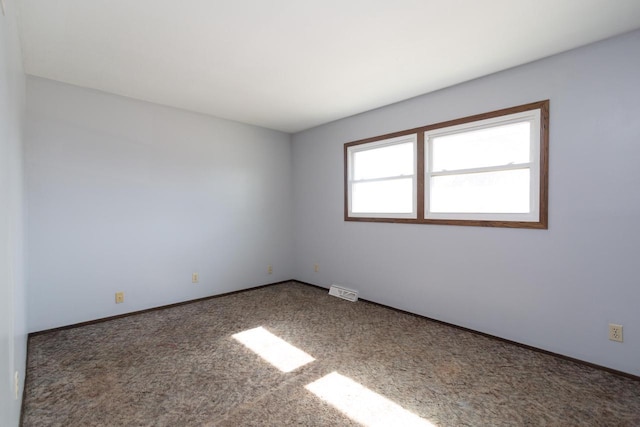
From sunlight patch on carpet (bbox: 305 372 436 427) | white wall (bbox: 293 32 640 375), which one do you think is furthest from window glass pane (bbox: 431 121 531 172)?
sunlight patch on carpet (bbox: 305 372 436 427)

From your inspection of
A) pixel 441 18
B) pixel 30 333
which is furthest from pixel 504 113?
pixel 30 333

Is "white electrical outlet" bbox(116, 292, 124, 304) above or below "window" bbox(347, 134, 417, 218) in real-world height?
below

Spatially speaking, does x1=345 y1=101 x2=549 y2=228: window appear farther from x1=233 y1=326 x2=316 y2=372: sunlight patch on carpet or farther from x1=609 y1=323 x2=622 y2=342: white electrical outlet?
x1=233 y1=326 x2=316 y2=372: sunlight patch on carpet

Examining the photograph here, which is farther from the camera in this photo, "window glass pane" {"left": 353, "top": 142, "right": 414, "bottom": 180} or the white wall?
"window glass pane" {"left": 353, "top": 142, "right": 414, "bottom": 180}

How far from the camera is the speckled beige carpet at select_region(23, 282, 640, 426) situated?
5.87 feet

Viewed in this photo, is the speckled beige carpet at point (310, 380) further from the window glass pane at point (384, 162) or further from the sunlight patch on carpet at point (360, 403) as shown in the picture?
the window glass pane at point (384, 162)

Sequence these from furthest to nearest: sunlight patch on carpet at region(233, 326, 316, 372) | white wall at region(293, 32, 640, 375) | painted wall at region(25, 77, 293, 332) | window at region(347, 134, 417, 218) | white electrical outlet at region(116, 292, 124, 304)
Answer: window at region(347, 134, 417, 218)
white electrical outlet at region(116, 292, 124, 304)
painted wall at region(25, 77, 293, 332)
sunlight patch on carpet at region(233, 326, 316, 372)
white wall at region(293, 32, 640, 375)

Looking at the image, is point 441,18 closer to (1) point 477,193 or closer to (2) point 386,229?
Result: (1) point 477,193

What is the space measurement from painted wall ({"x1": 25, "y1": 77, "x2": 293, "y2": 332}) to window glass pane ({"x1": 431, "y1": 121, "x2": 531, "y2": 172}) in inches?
107

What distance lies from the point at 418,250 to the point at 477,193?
891 millimetres

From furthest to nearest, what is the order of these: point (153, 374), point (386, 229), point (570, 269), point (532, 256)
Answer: point (386, 229) < point (532, 256) < point (570, 269) < point (153, 374)

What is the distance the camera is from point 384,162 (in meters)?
3.88

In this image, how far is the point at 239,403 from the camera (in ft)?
6.26

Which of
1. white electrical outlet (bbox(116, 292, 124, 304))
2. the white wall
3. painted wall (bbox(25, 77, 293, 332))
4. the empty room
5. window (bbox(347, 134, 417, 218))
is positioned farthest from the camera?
window (bbox(347, 134, 417, 218))
